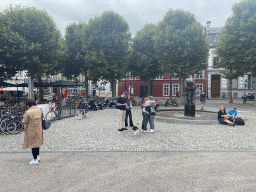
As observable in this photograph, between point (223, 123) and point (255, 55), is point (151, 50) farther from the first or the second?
point (223, 123)

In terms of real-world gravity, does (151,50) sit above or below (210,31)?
below

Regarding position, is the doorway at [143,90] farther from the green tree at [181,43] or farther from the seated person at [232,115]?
the seated person at [232,115]

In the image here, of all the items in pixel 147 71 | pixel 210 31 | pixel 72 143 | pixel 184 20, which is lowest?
pixel 72 143

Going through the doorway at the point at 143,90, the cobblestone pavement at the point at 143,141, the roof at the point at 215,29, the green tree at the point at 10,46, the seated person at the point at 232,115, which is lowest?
the cobblestone pavement at the point at 143,141

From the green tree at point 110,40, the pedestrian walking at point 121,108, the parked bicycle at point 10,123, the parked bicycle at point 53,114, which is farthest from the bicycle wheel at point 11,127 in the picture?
the green tree at point 110,40

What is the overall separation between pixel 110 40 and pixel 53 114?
17.1 metres

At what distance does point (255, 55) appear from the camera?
22578 millimetres

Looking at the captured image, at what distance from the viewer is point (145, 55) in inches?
1182

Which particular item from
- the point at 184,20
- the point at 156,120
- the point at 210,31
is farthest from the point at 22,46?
the point at 210,31

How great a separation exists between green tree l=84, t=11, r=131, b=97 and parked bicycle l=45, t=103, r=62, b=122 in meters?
14.0

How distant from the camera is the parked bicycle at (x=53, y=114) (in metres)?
12.1

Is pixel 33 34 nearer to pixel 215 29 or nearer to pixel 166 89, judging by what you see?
pixel 166 89

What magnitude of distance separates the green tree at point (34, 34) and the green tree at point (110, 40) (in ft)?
20.7

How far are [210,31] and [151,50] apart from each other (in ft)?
74.7
